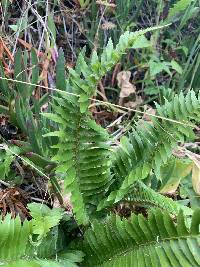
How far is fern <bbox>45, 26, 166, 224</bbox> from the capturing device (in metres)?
1.24

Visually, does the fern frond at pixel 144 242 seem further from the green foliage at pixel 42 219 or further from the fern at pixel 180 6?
the fern at pixel 180 6

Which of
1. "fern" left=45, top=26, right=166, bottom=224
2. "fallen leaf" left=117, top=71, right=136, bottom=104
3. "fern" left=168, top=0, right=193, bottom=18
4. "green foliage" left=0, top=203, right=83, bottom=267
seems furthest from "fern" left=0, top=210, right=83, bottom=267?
"fern" left=168, top=0, right=193, bottom=18

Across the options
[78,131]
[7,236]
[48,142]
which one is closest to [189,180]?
[48,142]

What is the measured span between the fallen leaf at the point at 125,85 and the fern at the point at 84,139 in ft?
2.46

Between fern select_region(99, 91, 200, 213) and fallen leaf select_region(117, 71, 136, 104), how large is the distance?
793 mm

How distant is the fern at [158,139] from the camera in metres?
1.30

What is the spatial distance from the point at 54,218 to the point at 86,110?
0.28 metres

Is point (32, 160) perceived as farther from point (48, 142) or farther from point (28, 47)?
point (28, 47)

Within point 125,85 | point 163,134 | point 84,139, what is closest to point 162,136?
point 163,134

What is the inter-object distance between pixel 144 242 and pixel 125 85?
1.12 m

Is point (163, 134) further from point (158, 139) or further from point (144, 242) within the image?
point (144, 242)

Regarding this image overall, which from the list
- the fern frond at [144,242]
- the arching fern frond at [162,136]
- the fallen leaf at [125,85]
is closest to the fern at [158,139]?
the arching fern frond at [162,136]

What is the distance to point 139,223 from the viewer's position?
116 cm

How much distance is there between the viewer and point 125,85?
220 cm
